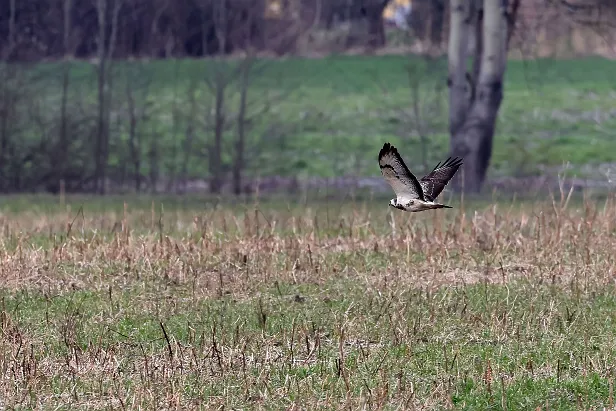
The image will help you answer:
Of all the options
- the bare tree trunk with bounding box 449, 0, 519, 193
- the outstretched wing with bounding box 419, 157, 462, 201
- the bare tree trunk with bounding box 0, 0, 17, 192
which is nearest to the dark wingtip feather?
the outstretched wing with bounding box 419, 157, 462, 201

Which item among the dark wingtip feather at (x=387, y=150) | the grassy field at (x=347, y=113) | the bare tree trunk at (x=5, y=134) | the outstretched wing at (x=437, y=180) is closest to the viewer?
the dark wingtip feather at (x=387, y=150)

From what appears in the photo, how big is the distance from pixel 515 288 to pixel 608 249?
166cm

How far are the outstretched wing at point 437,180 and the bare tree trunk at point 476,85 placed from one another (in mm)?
11421

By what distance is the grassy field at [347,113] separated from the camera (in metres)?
25.5

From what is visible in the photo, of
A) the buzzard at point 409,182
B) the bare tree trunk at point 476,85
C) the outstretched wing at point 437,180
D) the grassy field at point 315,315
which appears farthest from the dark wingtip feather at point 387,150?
the bare tree trunk at point 476,85

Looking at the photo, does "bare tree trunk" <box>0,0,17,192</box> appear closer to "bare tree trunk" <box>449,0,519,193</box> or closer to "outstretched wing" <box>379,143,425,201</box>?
"bare tree trunk" <box>449,0,519,193</box>

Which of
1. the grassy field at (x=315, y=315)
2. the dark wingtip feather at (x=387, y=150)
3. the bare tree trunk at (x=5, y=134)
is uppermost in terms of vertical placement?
the dark wingtip feather at (x=387, y=150)

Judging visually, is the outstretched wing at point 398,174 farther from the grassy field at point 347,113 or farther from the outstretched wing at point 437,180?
the grassy field at point 347,113

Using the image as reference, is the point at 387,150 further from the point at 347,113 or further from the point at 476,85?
the point at 347,113

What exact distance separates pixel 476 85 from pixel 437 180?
40.7ft

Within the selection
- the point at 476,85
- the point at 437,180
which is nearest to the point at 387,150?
the point at 437,180

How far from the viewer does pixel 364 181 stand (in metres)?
24.3

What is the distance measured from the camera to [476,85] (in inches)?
830

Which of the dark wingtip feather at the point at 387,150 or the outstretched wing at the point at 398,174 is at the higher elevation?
the dark wingtip feather at the point at 387,150
